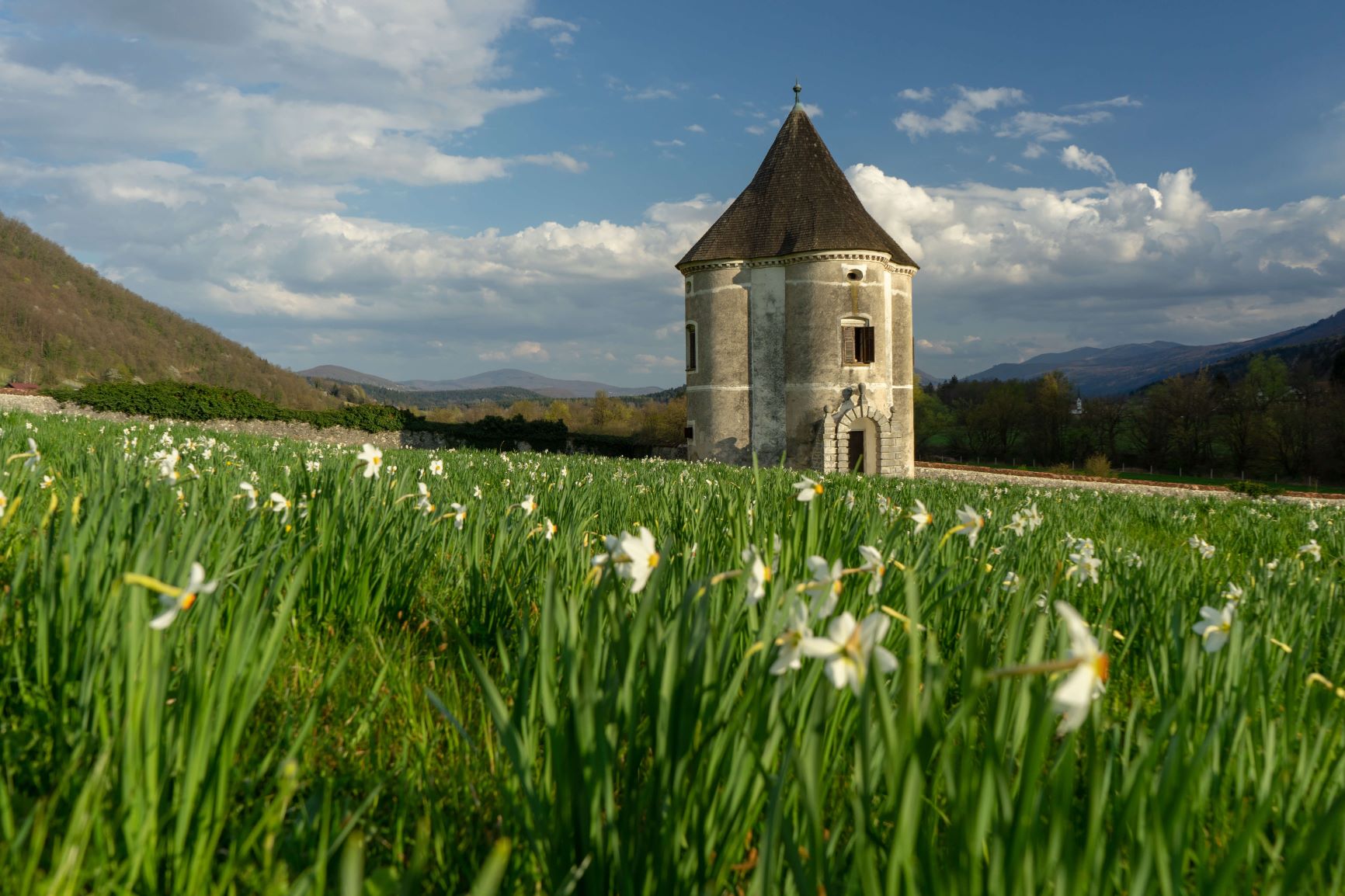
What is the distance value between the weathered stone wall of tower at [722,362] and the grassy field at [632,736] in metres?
28.8

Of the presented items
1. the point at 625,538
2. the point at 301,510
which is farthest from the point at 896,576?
the point at 301,510

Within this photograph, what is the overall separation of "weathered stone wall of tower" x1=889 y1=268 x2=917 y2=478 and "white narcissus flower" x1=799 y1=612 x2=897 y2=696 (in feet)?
103

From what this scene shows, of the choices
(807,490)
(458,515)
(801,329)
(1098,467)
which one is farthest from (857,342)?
(1098,467)

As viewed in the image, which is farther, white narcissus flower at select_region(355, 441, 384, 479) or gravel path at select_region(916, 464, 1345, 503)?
gravel path at select_region(916, 464, 1345, 503)

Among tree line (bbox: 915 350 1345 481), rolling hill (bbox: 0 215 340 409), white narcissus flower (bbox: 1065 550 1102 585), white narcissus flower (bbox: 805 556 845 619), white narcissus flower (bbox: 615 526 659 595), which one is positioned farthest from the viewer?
rolling hill (bbox: 0 215 340 409)

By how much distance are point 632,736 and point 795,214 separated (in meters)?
32.2

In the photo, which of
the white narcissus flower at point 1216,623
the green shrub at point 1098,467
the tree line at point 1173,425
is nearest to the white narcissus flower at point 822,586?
the white narcissus flower at point 1216,623

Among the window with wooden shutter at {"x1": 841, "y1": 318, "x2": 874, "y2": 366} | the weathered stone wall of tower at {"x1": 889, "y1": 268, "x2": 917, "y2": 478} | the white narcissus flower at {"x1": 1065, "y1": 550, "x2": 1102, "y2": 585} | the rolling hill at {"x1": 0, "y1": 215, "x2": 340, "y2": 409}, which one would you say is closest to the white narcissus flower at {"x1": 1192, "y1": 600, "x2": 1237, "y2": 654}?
the white narcissus flower at {"x1": 1065, "y1": 550, "x2": 1102, "y2": 585}

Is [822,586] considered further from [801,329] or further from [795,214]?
[795,214]

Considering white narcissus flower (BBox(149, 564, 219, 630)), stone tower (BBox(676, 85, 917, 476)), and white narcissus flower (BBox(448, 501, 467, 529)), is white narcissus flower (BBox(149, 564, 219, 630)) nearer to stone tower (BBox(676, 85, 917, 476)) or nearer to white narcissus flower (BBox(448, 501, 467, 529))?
white narcissus flower (BBox(448, 501, 467, 529))

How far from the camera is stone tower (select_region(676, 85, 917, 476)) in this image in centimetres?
2998

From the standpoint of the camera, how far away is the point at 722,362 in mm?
31359

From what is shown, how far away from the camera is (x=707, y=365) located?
104 ft

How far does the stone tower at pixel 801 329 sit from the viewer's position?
30.0m
